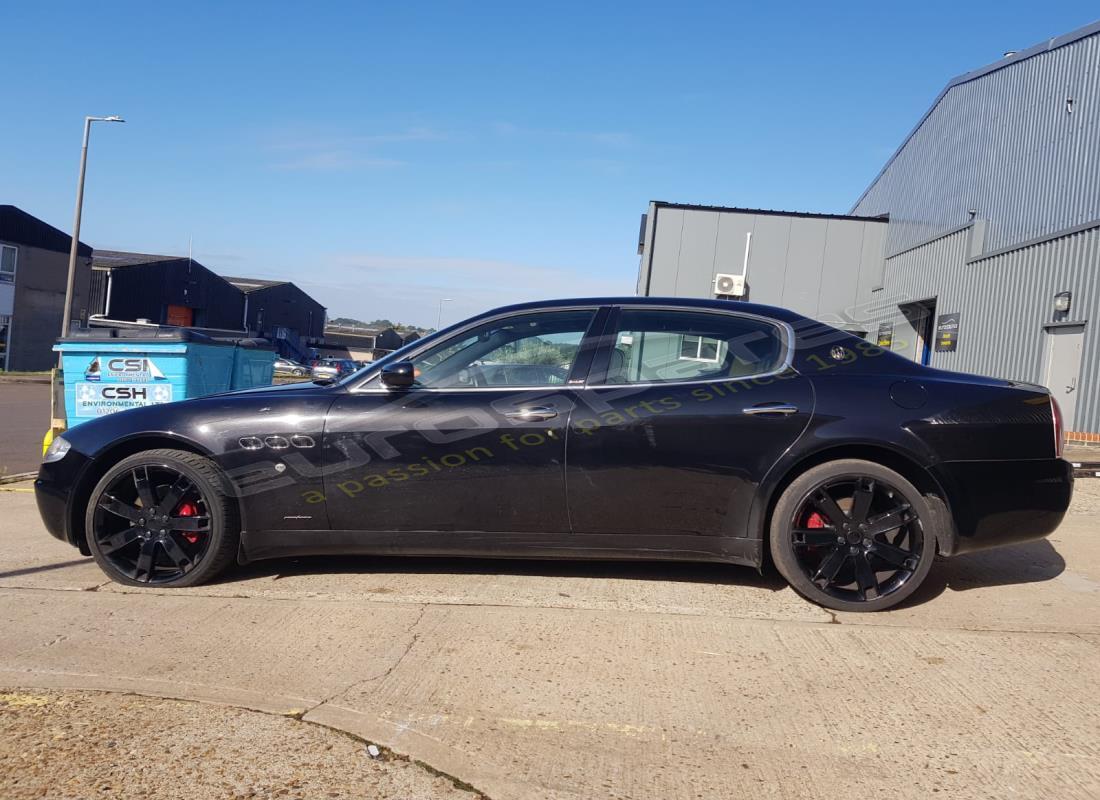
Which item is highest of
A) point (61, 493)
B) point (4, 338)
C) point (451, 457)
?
point (451, 457)

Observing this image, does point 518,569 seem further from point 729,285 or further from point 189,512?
point 729,285

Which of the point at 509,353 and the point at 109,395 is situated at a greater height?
the point at 509,353

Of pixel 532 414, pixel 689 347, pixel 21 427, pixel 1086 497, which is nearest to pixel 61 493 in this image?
pixel 532 414

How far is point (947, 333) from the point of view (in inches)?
722

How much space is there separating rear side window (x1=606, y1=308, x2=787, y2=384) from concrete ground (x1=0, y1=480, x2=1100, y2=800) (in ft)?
3.47

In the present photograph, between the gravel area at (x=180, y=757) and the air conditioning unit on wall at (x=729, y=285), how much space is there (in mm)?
16235

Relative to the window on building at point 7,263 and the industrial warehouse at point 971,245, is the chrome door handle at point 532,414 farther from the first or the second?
the window on building at point 7,263

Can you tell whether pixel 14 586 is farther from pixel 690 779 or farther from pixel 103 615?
pixel 690 779

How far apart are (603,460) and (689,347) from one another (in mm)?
734

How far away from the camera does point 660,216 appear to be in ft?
64.2

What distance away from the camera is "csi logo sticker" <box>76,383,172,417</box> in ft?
21.5

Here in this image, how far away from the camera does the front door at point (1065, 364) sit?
13508mm

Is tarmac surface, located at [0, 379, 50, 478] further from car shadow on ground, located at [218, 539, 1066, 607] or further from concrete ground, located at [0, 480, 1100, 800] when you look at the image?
concrete ground, located at [0, 480, 1100, 800]

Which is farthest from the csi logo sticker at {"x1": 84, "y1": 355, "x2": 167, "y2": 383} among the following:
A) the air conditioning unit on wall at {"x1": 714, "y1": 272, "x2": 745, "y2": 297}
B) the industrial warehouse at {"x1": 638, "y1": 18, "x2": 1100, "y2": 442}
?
the air conditioning unit on wall at {"x1": 714, "y1": 272, "x2": 745, "y2": 297}
